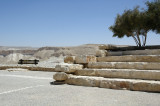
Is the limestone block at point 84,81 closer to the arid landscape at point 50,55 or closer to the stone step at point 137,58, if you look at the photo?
the stone step at point 137,58

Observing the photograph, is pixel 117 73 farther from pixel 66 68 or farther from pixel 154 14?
pixel 154 14

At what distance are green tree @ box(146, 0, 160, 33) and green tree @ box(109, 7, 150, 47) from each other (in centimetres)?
50

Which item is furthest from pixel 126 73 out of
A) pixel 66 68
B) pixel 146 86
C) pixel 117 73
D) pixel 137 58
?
pixel 66 68

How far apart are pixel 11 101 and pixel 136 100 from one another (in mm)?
2995

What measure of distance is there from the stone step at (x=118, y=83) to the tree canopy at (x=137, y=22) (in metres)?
14.4

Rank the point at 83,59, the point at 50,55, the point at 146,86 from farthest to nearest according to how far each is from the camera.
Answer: the point at 50,55, the point at 83,59, the point at 146,86

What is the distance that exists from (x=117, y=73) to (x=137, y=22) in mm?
15351

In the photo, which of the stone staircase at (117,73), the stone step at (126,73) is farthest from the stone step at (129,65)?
the stone step at (126,73)

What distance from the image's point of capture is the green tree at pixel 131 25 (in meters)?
19.5

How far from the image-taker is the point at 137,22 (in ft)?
65.1

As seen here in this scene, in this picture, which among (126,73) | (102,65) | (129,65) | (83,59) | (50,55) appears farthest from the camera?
(50,55)

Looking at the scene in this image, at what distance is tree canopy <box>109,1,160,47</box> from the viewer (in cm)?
1806

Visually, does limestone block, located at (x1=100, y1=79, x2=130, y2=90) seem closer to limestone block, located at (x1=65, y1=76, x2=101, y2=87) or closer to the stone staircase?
the stone staircase

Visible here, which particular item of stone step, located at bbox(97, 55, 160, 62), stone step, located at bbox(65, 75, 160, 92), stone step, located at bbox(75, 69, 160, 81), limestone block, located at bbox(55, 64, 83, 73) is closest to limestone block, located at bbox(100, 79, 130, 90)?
stone step, located at bbox(65, 75, 160, 92)
